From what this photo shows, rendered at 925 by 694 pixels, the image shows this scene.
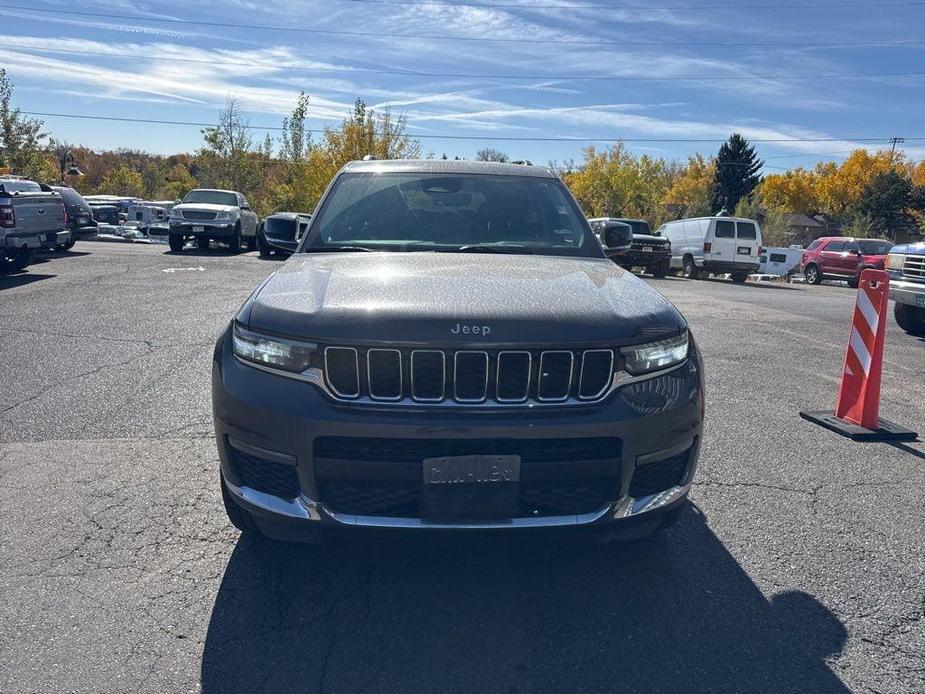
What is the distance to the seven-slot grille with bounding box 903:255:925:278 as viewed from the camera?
31.6 ft

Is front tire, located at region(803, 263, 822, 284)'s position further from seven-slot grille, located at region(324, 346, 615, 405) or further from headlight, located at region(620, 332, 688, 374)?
seven-slot grille, located at region(324, 346, 615, 405)

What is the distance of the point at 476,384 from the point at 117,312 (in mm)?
8485

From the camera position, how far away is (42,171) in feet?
136

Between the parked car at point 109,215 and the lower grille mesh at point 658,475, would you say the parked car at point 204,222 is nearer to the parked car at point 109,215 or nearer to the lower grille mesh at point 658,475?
the lower grille mesh at point 658,475

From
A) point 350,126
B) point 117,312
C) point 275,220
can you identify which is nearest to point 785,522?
point 275,220

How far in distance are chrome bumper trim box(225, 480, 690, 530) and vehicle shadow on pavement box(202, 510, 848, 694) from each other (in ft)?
0.27

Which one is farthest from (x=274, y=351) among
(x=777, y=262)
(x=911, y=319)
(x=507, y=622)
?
(x=777, y=262)

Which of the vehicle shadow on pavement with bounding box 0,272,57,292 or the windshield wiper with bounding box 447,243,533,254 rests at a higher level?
the windshield wiper with bounding box 447,243,533,254

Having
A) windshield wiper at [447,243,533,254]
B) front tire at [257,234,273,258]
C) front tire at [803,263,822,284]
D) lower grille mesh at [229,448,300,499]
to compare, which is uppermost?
windshield wiper at [447,243,533,254]

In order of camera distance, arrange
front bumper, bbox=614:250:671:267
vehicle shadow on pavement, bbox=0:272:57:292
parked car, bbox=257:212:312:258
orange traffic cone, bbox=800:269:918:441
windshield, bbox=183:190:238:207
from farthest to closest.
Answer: front bumper, bbox=614:250:671:267 < windshield, bbox=183:190:238:207 < vehicle shadow on pavement, bbox=0:272:57:292 < orange traffic cone, bbox=800:269:918:441 < parked car, bbox=257:212:312:258

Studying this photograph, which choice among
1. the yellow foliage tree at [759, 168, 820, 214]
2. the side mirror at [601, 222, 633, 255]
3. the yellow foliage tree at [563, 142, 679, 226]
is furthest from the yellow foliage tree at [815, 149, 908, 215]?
the side mirror at [601, 222, 633, 255]

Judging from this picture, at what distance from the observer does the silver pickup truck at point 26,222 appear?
12.4 m

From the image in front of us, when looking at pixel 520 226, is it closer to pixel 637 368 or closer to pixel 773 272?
pixel 637 368

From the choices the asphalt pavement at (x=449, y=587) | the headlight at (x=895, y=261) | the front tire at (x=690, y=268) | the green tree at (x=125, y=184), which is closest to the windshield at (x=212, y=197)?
the front tire at (x=690, y=268)
